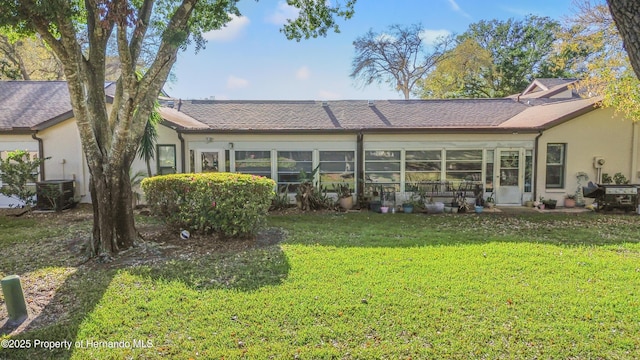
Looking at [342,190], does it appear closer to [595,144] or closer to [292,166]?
[292,166]

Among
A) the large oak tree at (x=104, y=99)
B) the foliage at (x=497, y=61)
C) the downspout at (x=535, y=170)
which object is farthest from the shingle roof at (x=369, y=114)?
the foliage at (x=497, y=61)

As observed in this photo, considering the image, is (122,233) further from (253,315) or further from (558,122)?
(558,122)

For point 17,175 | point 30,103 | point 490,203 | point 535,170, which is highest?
point 30,103

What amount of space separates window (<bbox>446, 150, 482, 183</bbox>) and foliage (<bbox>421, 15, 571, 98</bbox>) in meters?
20.2

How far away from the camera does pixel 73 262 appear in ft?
19.3

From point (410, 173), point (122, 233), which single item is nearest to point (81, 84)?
point (122, 233)

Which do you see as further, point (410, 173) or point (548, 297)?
point (410, 173)

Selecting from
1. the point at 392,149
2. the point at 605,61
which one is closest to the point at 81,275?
the point at 392,149

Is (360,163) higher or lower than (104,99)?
lower

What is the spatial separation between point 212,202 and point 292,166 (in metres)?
5.47

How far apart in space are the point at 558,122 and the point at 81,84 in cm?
1299

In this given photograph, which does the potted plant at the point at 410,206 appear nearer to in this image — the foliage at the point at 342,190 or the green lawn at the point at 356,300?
the foliage at the point at 342,190

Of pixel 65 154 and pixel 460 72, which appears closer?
pixel 65 154

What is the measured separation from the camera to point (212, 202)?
272 inches
